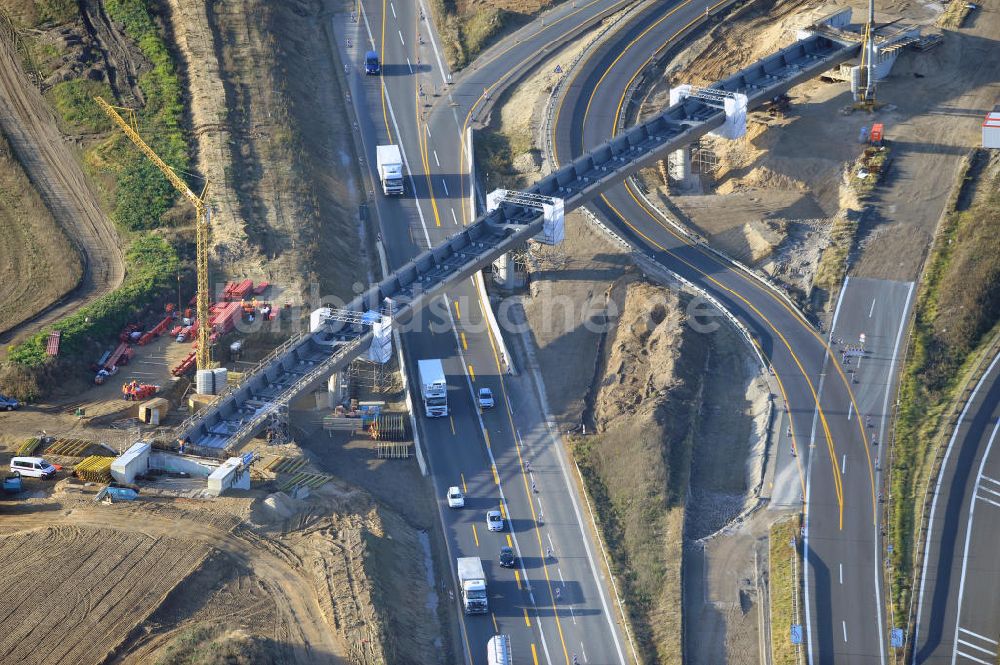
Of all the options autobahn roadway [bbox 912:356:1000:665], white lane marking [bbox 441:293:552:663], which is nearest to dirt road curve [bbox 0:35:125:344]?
white lane marking [bbox 441:293:552:663]

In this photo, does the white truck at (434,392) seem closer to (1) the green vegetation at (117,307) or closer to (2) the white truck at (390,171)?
(1) the green vegetation at (117,307)

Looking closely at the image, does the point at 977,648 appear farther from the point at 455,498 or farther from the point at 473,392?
the point at 473,392

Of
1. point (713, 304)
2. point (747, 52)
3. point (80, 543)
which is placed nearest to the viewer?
point (80, 543)

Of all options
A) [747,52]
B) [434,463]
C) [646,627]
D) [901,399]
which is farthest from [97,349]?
[747,52]

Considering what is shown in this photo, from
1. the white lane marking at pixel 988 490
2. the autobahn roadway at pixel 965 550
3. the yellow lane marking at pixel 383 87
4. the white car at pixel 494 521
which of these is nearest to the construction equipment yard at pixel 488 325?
the white car at pixel 494 521

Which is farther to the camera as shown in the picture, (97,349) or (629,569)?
(97,349)

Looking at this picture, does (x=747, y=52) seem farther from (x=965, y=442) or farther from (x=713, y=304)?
(x=965, y=442)
